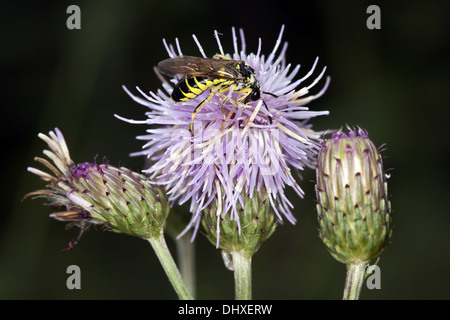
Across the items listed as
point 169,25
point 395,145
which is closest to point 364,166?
point 395,145

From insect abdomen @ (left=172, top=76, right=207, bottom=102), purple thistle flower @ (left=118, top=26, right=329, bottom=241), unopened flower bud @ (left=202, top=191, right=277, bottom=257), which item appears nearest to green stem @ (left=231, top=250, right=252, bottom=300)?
unopened flower bud @ (left=202, top=191, right=277, bottom=257)

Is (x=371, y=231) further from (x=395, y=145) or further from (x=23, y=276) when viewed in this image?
(x=23, y=276)

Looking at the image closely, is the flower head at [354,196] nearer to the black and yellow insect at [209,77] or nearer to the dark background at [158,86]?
the black and yellow insect at [209,77]

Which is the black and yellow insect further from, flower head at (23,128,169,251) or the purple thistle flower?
flower head at (23,128,169,251)

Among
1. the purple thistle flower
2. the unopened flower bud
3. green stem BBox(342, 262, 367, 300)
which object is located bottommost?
green stem BBox(342, 262, 367, 300)

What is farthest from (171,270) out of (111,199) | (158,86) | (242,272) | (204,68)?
(158,86)

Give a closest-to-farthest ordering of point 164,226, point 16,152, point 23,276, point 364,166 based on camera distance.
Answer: point 364,166 < point 164,226 < point 23,276 < point 16,152

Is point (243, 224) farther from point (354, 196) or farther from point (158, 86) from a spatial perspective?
point (158, 86)
